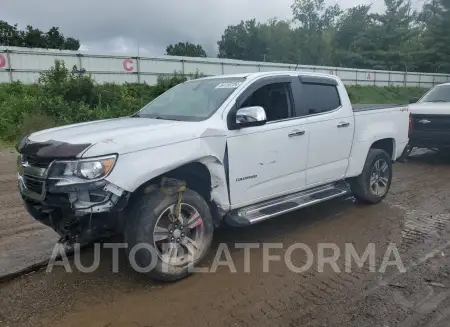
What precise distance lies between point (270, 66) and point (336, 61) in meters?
29.0

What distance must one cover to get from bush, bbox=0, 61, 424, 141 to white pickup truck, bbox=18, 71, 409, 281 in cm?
1002

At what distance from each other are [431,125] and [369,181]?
13.7 ft

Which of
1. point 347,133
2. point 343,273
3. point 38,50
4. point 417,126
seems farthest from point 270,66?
point 343,273

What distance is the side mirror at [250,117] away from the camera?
155 inches

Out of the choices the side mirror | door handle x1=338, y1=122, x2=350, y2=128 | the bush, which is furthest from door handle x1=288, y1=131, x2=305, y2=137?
the bush

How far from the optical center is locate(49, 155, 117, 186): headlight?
124 inches

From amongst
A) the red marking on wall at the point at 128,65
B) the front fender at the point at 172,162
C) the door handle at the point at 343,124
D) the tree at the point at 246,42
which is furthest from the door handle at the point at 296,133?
the tree at the point at 246,42

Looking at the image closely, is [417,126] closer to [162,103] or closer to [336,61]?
[162,103]

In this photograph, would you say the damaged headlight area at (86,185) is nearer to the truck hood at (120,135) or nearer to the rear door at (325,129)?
the truck hood at (120,135)

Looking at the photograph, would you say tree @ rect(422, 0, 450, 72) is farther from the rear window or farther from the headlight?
the headlight

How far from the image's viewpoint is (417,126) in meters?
9.27

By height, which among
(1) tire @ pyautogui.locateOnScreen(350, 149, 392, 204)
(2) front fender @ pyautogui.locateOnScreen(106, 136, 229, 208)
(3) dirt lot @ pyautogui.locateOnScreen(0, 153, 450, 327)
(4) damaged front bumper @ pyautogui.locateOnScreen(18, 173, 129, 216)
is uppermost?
(2) front fender @ pyautogui.locateOnScreen(106, 136, 229, 208)

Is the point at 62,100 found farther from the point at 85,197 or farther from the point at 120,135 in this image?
the point at 85,197

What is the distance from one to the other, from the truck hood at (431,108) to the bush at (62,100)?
10595 mm
